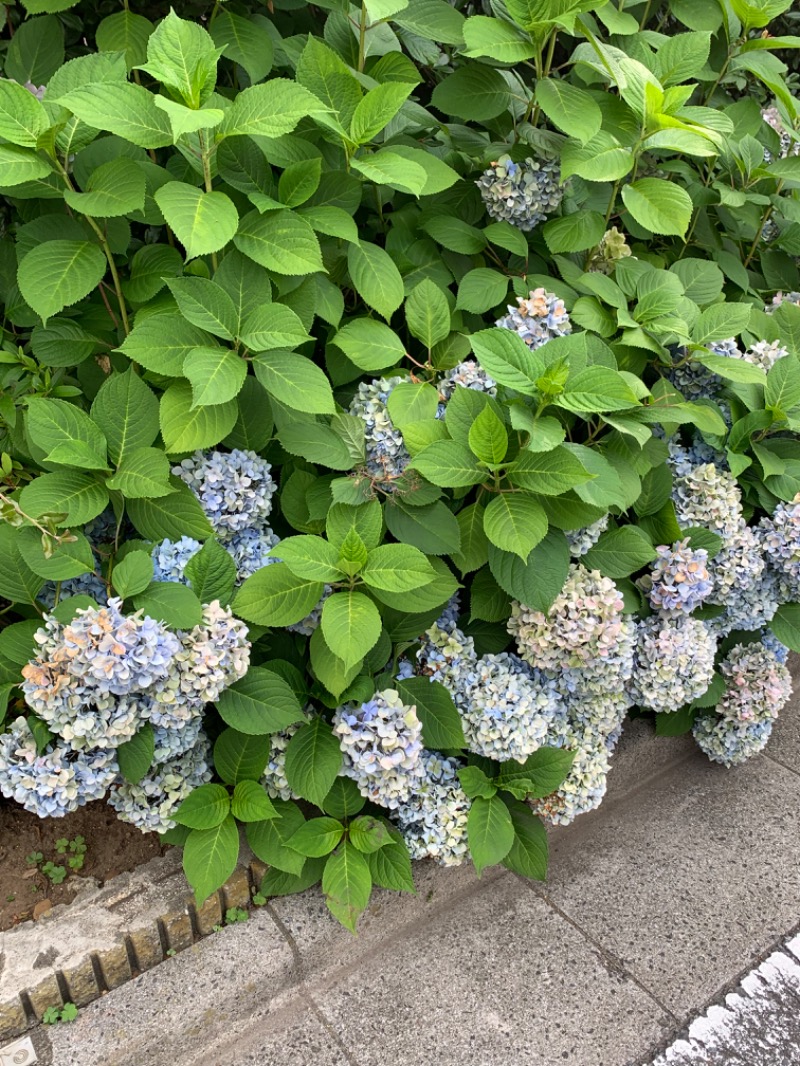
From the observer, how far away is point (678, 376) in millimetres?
2330

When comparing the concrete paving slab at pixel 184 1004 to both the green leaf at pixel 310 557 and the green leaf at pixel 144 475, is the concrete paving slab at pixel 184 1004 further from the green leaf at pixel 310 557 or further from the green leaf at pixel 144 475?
the green leaf at pixel 144 475

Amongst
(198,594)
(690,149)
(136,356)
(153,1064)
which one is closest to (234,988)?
(153,1064)

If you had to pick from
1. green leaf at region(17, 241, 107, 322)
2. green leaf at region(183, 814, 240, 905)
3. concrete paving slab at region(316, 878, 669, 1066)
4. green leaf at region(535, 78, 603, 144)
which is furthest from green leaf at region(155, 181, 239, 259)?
concrete paving slab at region(316, 878, 669, 1066)

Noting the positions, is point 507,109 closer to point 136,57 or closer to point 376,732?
point 136,57

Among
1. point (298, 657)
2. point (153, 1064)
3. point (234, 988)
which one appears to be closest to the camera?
point (153, 1064)

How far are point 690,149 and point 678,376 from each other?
2.11 feet

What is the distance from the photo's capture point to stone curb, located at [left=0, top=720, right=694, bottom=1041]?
5.50ft

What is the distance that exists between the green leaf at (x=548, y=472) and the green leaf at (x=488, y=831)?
0.78 meters

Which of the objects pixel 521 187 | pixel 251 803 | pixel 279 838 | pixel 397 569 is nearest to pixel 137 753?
pixel 251 803

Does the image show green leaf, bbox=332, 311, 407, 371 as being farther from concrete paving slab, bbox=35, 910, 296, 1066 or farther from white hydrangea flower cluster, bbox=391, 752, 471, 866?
concrete paving slab, bbox=35, 910, 296, 1066

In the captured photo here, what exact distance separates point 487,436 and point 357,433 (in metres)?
0.32

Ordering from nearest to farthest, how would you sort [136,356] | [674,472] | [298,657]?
[136,356]
[298,657]
[674,472]

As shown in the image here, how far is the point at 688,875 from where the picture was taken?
88.5 inches

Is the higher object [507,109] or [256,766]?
[507,109]
